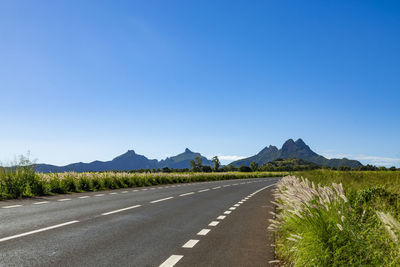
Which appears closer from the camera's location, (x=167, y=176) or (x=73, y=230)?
(x=73, y=230)

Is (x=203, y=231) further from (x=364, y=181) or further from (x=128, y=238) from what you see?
(x=364, y=181)

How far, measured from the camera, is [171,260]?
19.5ft

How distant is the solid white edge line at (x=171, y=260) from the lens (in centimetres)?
566

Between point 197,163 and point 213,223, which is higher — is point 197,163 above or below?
above

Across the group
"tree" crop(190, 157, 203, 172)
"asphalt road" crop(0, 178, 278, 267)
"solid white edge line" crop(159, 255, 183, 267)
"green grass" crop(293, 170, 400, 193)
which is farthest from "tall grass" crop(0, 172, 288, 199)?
"tree" crop(190, 157, 203, 172)

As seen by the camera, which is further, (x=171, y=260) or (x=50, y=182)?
(x=50, y=182)

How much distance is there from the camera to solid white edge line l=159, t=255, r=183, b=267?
5.66m

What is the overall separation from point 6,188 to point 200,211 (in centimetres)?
916

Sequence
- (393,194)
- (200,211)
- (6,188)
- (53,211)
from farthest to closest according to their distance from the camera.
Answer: (6,188) → (200,211) → (53,211) → (393,194)

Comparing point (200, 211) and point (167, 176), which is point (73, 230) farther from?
point (167, 176)

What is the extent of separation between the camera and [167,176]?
130 feet

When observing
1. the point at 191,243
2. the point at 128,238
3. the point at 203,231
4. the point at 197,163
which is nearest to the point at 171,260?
the point at 191,243

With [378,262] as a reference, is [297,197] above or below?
above

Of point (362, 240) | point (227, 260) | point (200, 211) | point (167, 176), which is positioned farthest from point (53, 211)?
point (167, 176)
